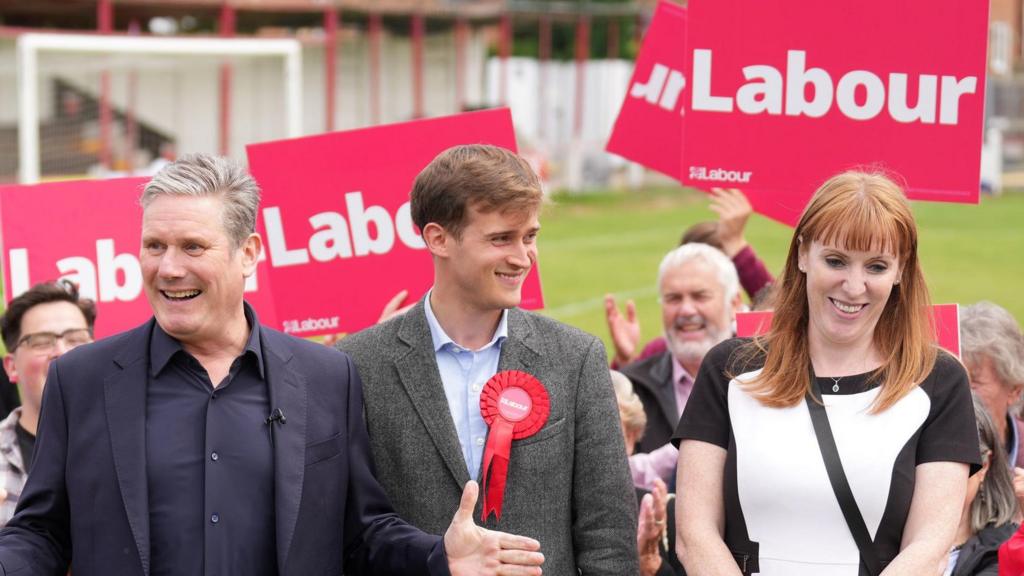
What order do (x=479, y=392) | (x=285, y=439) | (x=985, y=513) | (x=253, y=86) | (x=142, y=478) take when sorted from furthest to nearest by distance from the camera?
(x=253, y=86) → (x=985, y=513) → (x=479, y=392) → (x=285, y=439) → (x=142, y=478)

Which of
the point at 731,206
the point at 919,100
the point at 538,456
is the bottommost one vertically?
the point at 538,456

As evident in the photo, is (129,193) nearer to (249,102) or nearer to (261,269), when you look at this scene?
(261,269)

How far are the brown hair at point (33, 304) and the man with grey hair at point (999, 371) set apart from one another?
312 centimetres

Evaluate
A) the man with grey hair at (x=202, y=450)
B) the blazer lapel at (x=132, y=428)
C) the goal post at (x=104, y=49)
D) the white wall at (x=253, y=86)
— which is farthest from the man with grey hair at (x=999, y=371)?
the white wall at (x=253, y=86)

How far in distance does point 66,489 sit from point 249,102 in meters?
26.6

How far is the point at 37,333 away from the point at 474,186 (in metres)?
2.20


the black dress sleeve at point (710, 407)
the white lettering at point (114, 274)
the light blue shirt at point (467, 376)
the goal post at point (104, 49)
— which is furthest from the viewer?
the goal post at point (104, 49)

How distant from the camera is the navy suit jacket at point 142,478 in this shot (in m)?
3.21

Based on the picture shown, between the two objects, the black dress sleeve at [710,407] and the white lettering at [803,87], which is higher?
the white lettering at [803,87]

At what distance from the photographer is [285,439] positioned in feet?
10.9

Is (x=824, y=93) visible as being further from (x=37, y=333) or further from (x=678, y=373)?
(x=37, y=333)

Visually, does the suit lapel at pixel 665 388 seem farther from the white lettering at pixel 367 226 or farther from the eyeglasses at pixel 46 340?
the eyeglasses at pixel 46 340

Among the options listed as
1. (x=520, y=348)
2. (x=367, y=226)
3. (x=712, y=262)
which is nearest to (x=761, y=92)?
(x=712, y=262)

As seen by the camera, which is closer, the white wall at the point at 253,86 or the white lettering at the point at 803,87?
the white lettering at the point at 803,87
